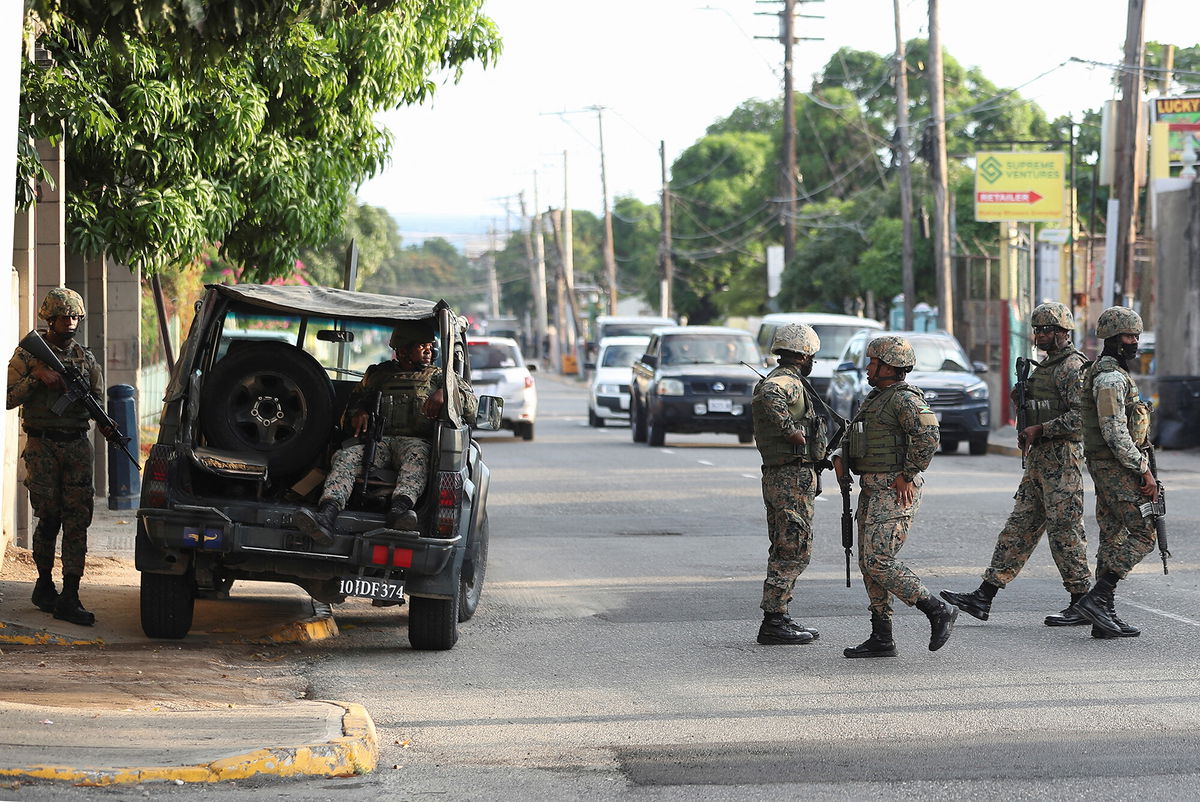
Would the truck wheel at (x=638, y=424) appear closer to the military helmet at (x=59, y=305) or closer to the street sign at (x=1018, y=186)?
the street sign at (x=1018, y=186)

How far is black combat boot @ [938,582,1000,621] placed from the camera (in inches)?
384

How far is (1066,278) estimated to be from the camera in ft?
158

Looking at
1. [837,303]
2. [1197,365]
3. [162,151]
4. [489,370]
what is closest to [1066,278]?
[837,303]

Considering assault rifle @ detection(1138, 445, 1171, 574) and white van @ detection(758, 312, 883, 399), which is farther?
white van @ detection(758, 312, 883, 399)

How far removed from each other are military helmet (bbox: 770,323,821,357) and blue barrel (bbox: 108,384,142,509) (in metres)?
7.84

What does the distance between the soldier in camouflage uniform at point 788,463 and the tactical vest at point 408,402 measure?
70.9 inches

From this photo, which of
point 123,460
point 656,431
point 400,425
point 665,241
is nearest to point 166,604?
point 400,425

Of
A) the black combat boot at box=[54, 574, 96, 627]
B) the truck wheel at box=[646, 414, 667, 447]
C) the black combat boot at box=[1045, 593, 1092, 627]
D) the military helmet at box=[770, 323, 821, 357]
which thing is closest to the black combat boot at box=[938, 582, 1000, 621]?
the black combat boot at box=[1045, 593, 1092, 627]

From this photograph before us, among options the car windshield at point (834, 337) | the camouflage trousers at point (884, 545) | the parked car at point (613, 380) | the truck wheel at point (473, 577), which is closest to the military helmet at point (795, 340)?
the camouflage trousers at point (884, 545)

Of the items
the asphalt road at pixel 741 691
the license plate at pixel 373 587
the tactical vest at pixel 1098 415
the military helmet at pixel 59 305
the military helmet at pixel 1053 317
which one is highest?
the military helmet at pixel 59 305

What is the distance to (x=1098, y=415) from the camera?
9.60 meters

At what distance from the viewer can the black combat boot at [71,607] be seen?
963 cm

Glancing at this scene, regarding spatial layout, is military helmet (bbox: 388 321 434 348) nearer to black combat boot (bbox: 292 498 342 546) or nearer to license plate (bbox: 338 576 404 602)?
black combat boot (bbox: 292 498 342 546)

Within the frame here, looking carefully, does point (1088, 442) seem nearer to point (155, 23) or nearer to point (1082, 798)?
point (1082, 798)
